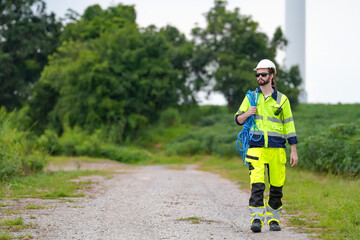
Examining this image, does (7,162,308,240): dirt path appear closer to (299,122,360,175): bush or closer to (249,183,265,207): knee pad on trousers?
(249,183,265,207): knee pad on trousers

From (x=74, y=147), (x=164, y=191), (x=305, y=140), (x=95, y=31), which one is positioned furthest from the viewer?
(x=95, y=31)

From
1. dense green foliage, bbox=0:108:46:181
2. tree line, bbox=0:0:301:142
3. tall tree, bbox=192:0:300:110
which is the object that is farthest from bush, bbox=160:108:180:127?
dense green foliage, bbox=0:108:46:181

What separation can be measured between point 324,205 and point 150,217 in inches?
130

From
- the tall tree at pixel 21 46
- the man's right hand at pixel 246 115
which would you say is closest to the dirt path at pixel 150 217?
the man's right hand at pixel 246 115

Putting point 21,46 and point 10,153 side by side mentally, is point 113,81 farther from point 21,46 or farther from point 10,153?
point 10,153

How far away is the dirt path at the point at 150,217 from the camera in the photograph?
6199 mm

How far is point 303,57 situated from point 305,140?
37.0 meters

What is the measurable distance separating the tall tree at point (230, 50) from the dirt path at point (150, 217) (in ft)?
120

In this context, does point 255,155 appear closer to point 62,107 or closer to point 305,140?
point 305,140

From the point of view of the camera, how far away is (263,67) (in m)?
6.78

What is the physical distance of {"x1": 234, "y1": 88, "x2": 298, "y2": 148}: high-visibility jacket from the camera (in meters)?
6.70

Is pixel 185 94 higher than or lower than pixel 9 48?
lower

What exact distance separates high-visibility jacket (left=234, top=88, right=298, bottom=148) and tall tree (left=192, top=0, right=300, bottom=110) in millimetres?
39742

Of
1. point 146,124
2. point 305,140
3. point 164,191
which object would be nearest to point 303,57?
point 146,124
